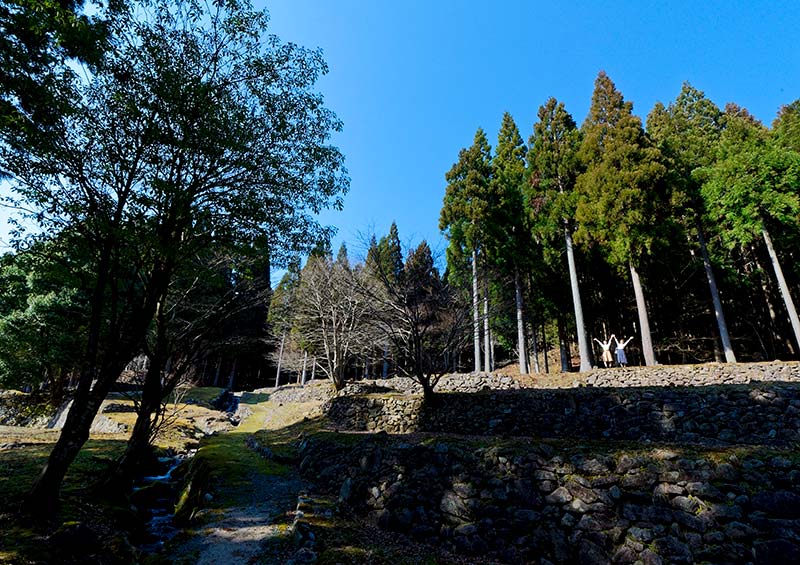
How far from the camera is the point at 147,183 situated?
19.9ft

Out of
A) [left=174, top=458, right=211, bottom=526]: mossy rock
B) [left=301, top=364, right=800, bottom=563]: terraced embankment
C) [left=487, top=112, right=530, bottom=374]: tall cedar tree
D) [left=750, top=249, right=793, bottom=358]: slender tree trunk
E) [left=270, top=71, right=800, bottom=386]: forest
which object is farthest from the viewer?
[left=487, top=112, right=530, bottom=374]: tall cedar tree

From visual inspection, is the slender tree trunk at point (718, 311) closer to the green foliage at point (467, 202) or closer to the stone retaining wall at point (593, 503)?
the green foliage at point (467, 202)

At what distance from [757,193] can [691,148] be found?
22.0ft

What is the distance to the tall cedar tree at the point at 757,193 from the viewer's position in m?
13.3

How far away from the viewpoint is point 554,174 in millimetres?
17094

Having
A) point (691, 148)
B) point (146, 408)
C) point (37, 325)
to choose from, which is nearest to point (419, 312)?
point (146, 408)

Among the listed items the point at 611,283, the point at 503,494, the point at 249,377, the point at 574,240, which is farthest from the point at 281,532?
A: the point at 249,377

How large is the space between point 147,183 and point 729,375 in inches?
651

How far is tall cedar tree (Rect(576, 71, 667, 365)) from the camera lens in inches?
559

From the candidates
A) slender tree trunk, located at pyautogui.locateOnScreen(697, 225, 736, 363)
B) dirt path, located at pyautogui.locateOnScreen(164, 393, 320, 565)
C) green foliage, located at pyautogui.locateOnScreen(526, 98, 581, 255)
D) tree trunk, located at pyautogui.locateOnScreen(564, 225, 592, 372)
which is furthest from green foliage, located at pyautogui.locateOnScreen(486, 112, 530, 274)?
dirt path, located at pyautogui.locateOnScreen(164, 393, 320, 565)

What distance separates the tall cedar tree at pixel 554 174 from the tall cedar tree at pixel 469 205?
242 cm

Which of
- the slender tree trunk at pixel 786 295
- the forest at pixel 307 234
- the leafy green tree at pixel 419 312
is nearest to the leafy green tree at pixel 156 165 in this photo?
the forest at pixel 307 234

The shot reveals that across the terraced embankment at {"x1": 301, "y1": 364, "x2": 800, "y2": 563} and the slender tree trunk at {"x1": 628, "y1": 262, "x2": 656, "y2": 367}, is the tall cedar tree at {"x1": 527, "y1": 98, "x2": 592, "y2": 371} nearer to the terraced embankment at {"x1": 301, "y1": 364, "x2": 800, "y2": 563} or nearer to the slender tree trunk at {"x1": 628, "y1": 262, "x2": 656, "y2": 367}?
the slender tree trunk at {"x1": 628, "y1": 262, "x2": 656, "y2": 367}

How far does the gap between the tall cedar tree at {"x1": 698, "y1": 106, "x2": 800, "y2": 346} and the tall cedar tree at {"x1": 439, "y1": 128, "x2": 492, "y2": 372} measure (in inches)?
389
